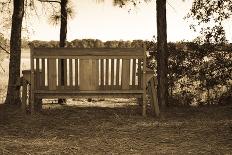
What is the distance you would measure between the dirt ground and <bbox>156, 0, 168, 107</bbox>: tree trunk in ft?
1.50

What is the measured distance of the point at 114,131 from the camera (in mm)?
7480

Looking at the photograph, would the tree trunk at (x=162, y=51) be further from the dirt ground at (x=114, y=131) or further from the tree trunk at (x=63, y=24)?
the tree trunk at (x=63, y=24)

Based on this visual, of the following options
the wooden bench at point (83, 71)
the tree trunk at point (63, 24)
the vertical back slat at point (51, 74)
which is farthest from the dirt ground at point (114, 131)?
the tree trunk at point (63, 24)

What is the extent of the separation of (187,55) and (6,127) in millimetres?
4633

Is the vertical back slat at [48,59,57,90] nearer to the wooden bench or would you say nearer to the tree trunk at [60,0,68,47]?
the wooden bench

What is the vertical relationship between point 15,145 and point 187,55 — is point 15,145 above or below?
below

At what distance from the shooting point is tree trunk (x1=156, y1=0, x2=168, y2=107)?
968 cm

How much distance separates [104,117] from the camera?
867 centimetres

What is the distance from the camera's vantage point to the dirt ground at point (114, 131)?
639 cm

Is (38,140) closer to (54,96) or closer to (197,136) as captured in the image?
(54,96)

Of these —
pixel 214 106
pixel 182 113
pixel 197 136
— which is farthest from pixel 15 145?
pixel 214 106

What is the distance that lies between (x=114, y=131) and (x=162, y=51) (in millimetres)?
2949

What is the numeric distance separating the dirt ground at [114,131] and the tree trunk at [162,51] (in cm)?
46

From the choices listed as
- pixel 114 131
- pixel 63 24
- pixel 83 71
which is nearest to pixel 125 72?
pixel 83 71
